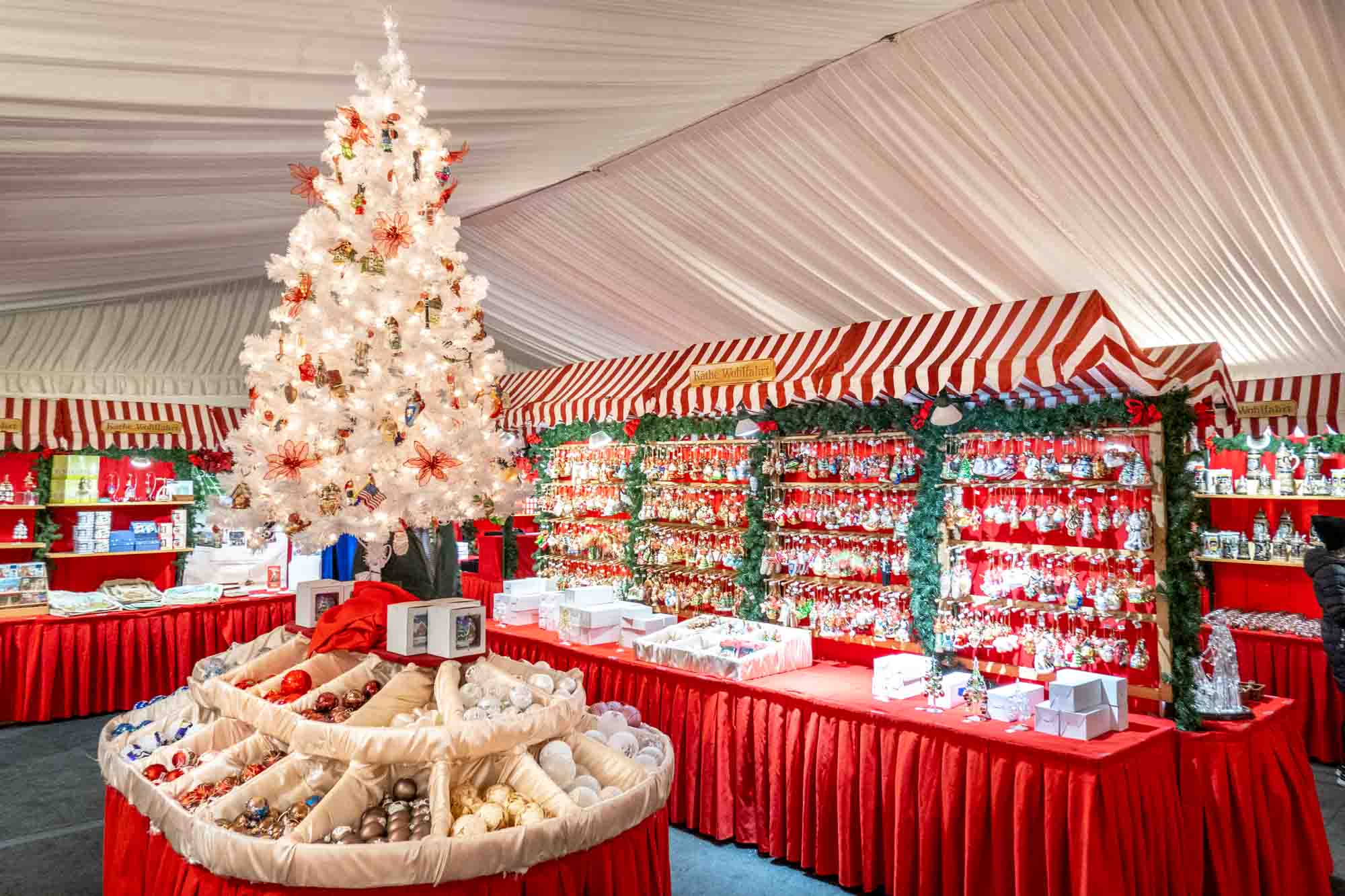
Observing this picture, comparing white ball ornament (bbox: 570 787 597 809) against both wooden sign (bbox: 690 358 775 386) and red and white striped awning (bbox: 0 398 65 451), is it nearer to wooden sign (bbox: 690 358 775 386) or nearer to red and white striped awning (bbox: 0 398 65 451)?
wooden sign (bbox: 690 358 775 386)

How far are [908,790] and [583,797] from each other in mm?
1816

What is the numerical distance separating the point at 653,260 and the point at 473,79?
2.80 metres

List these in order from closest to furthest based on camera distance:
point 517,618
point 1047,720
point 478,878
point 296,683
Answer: point 478,878 < point 296,683 < point 1047,720 < point 517,618

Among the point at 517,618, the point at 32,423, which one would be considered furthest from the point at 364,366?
the point at 32,423

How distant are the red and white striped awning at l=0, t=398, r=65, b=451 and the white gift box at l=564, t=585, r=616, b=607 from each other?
576 centimetres

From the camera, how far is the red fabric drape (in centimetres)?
257

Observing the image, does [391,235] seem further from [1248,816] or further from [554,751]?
[1248,816]

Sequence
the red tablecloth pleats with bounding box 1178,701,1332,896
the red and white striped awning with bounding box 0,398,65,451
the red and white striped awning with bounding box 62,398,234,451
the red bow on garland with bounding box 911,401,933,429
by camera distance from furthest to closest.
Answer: the red and white striped awning with bounding box 62,398,234,451 → the red and white striped awning with bounding box 0,398,65,451 → the red bow on garland with bounding box 911,401,933,429 → the red tablecloth pleats with bounding box 1178,701,1332,896

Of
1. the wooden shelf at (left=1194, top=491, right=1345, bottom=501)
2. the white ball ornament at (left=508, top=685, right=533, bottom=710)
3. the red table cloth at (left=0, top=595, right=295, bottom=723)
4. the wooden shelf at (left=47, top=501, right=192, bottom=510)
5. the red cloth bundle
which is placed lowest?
the red table cloth at (left=0, top=595, right=295, bottom=723)

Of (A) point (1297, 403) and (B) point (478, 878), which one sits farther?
(A) point (1297, 403)

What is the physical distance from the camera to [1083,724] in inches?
143

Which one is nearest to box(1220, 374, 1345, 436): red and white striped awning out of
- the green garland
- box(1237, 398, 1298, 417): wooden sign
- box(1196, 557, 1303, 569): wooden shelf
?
box(1237, 398, 1298, 417): wooden sign

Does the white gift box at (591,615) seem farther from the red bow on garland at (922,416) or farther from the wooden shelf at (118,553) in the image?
the wooden shelf at (118,553)

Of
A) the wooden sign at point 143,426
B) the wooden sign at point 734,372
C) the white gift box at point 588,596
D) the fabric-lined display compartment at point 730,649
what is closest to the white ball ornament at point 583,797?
the fabric-lined display compartment at point 730,649
